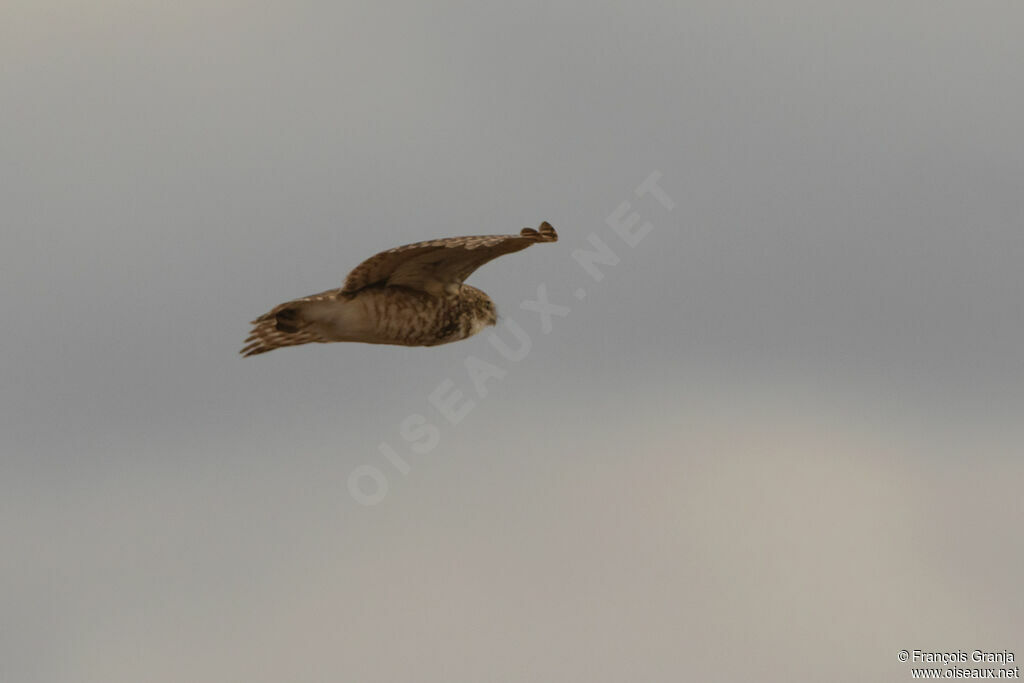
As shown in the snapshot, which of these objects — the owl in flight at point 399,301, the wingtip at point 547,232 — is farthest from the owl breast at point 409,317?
the wingtip at point 547,232

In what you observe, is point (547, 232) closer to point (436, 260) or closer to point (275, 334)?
point (436, 260)

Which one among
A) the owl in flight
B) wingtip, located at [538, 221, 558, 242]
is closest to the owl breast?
the owl in flight

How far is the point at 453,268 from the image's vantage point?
2053 centimetres

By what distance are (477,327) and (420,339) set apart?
1.18 m

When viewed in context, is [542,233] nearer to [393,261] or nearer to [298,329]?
[393,261]

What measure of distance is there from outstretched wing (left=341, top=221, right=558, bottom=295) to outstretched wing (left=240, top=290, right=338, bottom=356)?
2.18ft

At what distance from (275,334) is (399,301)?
183 cm

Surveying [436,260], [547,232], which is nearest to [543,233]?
[547,232]

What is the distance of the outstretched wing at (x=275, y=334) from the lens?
19953 mm

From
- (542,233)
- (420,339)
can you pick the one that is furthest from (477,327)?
(542,233)

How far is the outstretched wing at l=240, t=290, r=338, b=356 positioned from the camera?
1995 centimetres

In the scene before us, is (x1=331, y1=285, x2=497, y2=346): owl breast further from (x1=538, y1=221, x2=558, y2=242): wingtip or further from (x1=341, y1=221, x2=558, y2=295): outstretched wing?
(x1=538, y1=221, x2=558, y2=242): wingtip

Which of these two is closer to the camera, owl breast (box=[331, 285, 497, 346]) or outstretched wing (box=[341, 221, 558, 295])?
outstretched wing (box=[341, 221, 558, 295])

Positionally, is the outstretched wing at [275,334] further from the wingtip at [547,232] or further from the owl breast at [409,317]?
the wingtip at [547,232]
